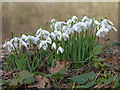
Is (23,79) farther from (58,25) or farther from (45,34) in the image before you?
(58,25)

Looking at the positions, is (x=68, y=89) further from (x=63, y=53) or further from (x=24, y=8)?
(x=24, y=8)

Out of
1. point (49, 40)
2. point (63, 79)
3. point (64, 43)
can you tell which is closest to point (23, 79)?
point (63, 79)

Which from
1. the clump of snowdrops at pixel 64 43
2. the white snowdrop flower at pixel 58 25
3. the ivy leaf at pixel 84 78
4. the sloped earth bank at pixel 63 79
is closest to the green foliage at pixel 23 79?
the sloped earth bank at pixel 63 79

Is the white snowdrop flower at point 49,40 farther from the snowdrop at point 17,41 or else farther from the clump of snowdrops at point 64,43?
the snowdrop at point 17,41

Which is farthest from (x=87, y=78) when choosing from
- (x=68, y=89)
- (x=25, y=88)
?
(x=25, y=88)

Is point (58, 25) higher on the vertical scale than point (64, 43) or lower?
higher

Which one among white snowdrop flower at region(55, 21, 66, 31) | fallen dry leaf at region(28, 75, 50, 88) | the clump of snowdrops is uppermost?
white snowdrop flower at region(55, 21, 66, 31)

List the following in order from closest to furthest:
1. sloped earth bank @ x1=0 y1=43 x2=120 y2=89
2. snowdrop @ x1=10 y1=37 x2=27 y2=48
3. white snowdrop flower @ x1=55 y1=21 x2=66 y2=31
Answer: sloped earth bank @ x1=0 y1=43 x2=120 y2=89
snowdrop @ x1=10 y1=37 x2=27 y2=48
white snowdrop flower @ x1=55 y1=21 x2=66 y2=31

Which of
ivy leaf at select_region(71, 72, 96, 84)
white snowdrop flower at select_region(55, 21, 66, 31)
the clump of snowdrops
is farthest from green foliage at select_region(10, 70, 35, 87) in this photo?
white snowdrop flower at select_region(55, 21, 66, 31)

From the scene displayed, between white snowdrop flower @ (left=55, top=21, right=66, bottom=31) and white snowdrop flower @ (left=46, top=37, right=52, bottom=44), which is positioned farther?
white snowdrop flower @ (left=55, top=21, right=66, bottom=31)

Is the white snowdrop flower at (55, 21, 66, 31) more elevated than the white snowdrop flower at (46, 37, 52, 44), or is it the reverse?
the white snowdrop flower at (55, 21, 66, 31)

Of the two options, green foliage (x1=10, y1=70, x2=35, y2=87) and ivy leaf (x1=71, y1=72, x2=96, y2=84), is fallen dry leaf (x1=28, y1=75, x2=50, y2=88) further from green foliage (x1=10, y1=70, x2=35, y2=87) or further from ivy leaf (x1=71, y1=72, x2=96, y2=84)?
ivy leaf (x1=71, y1=72, x2=96, y2=84)
